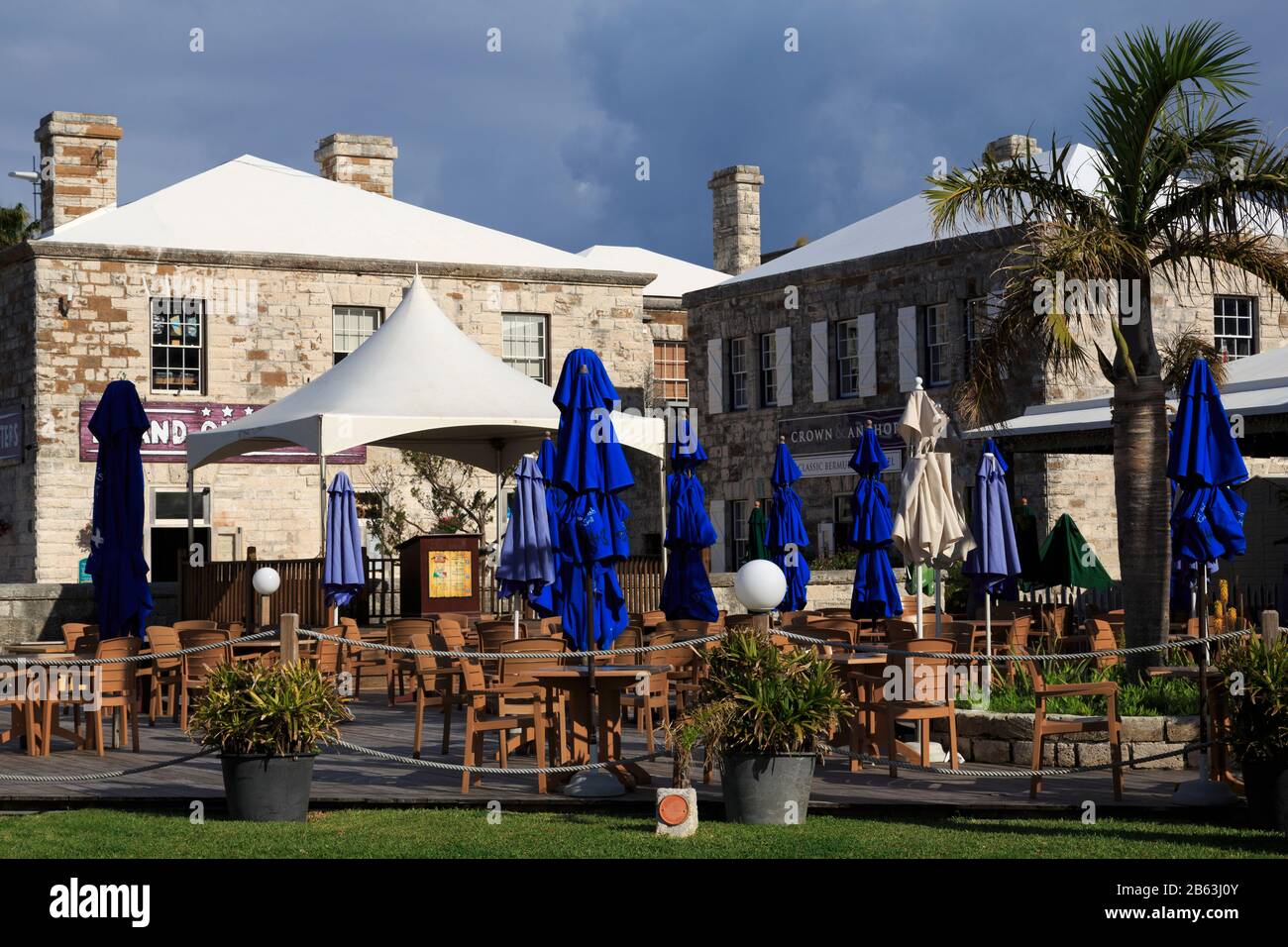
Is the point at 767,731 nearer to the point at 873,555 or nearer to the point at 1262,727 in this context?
the point at 1262,727

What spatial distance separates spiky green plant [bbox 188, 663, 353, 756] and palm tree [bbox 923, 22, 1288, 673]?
7143 mm

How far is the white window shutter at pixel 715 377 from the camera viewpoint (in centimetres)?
3478

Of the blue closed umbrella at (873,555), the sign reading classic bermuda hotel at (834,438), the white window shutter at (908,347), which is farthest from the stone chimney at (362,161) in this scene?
the blue closed umbrella at (873,555)

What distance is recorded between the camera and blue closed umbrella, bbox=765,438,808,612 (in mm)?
18672

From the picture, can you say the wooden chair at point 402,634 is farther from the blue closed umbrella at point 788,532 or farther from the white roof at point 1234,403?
the white roof at point 1234,403

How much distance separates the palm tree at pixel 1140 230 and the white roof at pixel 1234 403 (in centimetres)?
295

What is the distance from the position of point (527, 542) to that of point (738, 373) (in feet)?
61.6

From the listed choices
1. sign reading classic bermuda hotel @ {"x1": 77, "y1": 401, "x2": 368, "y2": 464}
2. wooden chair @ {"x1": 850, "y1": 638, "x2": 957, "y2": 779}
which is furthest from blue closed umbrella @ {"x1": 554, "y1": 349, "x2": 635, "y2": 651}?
sign reading classic bermuda hotel @ {"x1": 77, "y1": 401, "x2": 368, "y2": 464}

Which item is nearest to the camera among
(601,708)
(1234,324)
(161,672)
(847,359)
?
(601,708)

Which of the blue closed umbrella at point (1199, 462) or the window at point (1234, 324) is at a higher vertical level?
the window at point (1234, 324)

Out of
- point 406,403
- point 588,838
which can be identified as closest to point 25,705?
point 588,838

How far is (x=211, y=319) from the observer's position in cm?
3042
